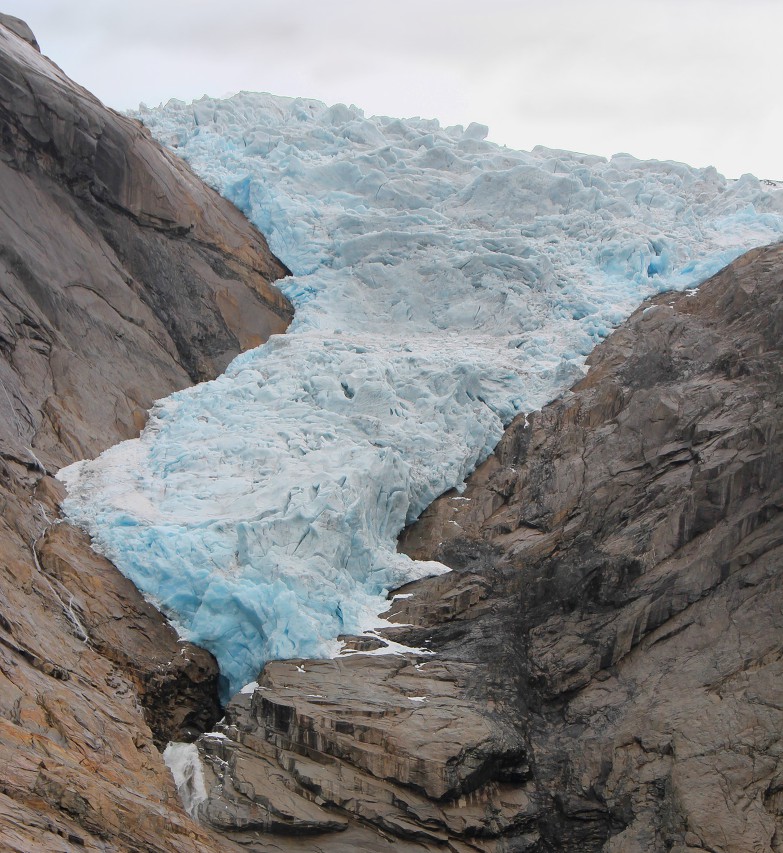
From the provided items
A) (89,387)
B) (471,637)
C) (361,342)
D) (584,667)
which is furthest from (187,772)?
(361,342)

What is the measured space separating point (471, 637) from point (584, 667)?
1.50 meters

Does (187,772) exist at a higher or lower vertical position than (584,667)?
lower

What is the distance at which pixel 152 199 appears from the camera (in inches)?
719

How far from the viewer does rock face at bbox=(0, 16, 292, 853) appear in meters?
8.78

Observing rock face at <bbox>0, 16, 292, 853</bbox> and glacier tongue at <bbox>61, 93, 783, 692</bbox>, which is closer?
rock face at <bbox>0, 16, 292, 853</bbox>

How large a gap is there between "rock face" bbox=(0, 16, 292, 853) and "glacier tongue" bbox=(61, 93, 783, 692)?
0.58 m

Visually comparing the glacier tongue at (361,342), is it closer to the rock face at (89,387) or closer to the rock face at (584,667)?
the rock face at (89,387)

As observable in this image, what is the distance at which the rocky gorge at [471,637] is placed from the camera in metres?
9.91

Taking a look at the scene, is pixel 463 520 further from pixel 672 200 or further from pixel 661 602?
pixel 672 200

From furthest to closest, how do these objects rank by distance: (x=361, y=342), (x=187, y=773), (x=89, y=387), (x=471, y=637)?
(x=361, y=342)
(x=89, y=387)
(x=471, y=637)
(x=187, y=773)

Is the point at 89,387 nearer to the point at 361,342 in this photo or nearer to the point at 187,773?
the point at 361,342

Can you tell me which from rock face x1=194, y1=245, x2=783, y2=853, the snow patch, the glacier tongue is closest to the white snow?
the snow patch

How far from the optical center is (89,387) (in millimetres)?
15195

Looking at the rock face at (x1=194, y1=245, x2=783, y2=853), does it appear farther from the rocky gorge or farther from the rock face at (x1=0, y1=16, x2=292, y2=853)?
the rock face at (x1=0, y1=16, x2=292, y2=853)
